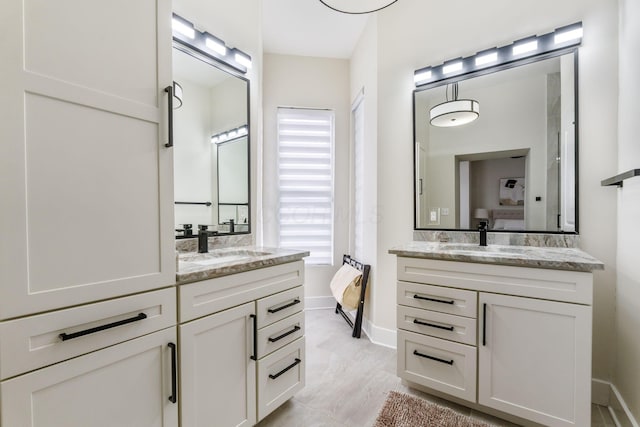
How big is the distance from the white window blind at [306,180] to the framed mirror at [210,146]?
105cm

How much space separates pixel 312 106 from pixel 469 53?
66.0 inches

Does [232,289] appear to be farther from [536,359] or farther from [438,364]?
[536,359]

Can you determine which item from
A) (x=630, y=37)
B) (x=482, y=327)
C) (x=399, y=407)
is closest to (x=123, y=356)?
(x=399, y=407)

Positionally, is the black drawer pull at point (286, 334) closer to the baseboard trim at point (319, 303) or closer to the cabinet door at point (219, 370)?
the cabinet door at point (219, 370)

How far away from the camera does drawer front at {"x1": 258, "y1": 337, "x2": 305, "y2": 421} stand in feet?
4.82

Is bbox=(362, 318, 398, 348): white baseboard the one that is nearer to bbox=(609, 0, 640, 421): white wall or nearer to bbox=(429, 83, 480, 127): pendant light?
bbox=(609, 0, 640, 421): white wall

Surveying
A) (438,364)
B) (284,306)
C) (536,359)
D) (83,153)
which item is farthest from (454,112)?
(83,153)

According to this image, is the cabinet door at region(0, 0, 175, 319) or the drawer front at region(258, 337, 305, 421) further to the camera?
the drawer front at region(258, 337, 305, 421)

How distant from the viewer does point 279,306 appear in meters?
1.57

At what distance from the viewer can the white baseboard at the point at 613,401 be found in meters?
1.47

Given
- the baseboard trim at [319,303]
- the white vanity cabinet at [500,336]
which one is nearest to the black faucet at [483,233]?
the white vanity cabinet at [500,336]

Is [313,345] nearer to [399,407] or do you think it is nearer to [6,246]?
[399,407]

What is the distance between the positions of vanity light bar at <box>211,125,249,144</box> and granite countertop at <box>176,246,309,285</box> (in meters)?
0.80

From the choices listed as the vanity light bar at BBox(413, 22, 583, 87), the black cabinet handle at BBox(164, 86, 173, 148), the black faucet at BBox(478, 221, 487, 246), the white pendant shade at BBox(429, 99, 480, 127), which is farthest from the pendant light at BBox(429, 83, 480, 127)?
the black cabinet handle at BBox(164, 86, 173, 148)
